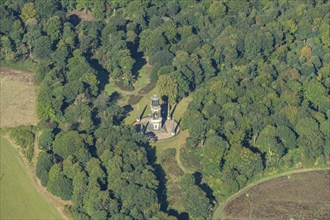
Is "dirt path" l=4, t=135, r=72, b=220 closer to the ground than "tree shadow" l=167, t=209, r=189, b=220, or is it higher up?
higher up

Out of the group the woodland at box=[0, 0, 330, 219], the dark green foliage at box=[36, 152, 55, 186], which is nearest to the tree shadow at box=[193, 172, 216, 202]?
the woodland at box=[0, 0, 330, 219]

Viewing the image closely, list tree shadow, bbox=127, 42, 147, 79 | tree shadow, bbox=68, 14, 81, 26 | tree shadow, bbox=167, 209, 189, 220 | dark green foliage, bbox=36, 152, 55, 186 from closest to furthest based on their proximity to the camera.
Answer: tree shadow, bbox=167, 209, 189, 220, dark green foliage, bbox=36, 152, 55, 186, tree shadow, bbox=127, 42, 147, 79, tree shadow, bbox=68, 14, 81, 26

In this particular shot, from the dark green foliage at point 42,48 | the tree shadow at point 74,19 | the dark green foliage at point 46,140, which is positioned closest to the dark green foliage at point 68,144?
the dark green foliage at point 46,140

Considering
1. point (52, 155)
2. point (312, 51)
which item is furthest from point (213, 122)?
point (312, 51)

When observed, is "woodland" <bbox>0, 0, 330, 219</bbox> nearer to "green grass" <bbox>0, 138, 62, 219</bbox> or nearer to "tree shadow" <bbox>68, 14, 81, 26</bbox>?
"tree shadow" <bbox>68, 14, 81, 26</bbox>

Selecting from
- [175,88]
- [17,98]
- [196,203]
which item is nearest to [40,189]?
[196,203]

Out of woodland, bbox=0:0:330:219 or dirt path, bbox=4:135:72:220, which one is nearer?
woodland, bbox=0:0:330:219
